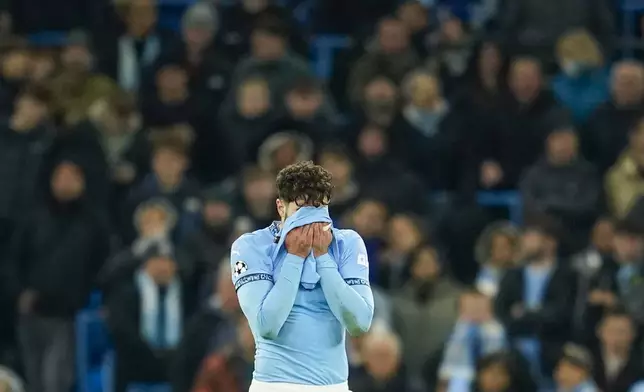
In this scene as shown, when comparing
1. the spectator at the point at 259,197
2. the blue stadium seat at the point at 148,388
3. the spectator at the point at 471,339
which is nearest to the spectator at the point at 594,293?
the spectator at the point at 471,339

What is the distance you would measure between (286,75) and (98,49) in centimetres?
210

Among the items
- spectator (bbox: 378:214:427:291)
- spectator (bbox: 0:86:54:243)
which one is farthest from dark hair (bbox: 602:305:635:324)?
spectator (bbox: 0:86:54:243)

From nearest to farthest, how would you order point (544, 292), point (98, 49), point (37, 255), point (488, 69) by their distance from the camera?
1. point (544, 292)
2. point (37, 255)
3. point (488, 69)
4. point (98, 49)

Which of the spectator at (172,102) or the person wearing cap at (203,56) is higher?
the person wearing cap at (203,56)

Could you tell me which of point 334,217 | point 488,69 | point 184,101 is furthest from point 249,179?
point 488,69

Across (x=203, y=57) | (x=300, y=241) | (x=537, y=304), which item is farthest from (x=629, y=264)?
(x=300, y=241)

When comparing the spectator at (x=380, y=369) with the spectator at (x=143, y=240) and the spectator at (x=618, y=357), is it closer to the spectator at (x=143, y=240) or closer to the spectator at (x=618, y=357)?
the spectator at (x=618, y=357)

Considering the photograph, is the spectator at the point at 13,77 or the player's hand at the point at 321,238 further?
the spectator at the point at 13,77

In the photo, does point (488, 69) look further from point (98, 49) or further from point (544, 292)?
point (98, 49)

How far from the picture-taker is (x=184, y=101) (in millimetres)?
13445

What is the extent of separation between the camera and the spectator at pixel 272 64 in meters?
13.4

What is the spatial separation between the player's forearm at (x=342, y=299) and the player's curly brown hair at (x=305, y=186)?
234 millimetres

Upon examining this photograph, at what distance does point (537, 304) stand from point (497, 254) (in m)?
0.54

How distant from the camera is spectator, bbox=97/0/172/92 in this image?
569 inches
